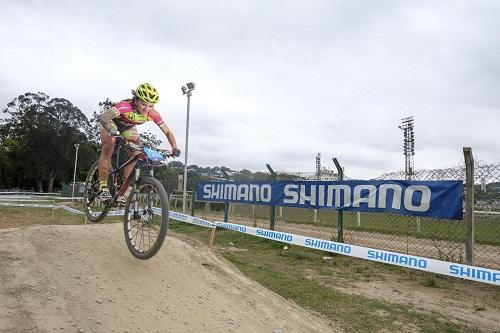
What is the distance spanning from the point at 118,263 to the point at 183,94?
13.3m

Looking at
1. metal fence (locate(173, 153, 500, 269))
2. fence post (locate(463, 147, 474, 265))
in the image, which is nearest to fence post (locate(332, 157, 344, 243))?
metal fence (locate(173, 153, 500, 269))

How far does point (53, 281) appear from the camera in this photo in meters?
5.03

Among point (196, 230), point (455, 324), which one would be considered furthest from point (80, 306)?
point (196, 230)

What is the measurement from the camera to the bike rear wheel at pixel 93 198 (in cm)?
729

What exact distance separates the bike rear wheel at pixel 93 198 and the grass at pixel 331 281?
3.35m

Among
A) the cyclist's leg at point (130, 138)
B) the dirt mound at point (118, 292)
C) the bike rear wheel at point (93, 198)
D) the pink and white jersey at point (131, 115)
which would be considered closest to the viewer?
the dirt mound at point (118, 292)

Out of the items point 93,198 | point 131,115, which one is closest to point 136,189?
point 131,115

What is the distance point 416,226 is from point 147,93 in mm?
11716

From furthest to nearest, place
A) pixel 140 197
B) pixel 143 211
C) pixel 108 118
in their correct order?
pixel 108 118
pixel 140 197
pixel 143 211

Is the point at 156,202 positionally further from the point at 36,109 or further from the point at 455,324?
the point at 36,109

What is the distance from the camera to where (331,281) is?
8234 millimetres

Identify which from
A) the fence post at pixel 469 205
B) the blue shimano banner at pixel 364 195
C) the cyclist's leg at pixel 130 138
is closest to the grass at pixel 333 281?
the fence post at pixel 469 205

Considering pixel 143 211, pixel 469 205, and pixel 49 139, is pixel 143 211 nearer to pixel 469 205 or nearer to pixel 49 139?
pixel 469 205

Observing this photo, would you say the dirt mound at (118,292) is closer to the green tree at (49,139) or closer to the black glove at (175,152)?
the black glove at (175,152)
